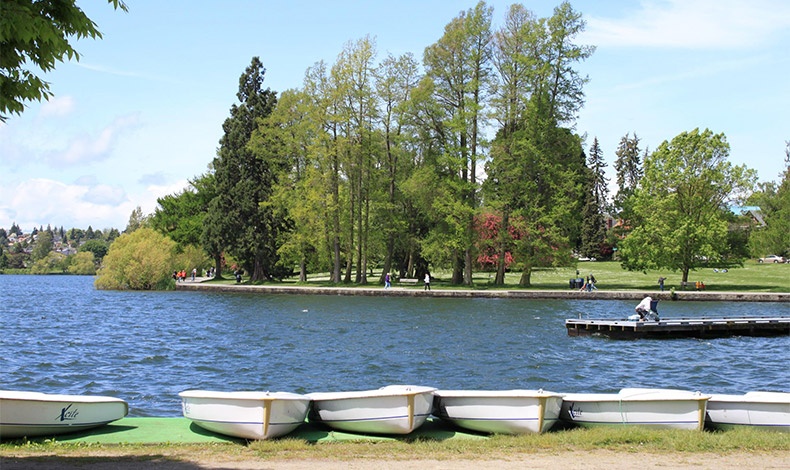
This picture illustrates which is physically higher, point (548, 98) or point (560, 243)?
point (548, 98)

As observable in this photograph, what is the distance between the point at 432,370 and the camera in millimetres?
23344

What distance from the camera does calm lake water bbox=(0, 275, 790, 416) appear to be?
69.4 ft

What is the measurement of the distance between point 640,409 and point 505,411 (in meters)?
2.32

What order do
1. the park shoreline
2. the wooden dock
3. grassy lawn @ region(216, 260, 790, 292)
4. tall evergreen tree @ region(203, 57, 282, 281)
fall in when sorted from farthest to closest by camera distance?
tall evergreen tree @ region(203, 57, 282, 281)
grassy lawn @ region(216, 260, 790, 292)
the park shoreline
the wooden dock

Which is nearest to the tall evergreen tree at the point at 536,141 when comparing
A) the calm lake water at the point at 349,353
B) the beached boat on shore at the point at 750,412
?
the calm lake water at the point at 349,353

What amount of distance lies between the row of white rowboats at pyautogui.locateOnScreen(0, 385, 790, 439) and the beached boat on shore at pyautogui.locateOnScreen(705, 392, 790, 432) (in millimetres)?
15

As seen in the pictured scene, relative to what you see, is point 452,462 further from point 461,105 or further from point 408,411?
point 461,105

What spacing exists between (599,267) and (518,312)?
5104 cm

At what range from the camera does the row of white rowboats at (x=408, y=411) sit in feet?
37.4

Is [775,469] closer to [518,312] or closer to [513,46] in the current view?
[518,312]

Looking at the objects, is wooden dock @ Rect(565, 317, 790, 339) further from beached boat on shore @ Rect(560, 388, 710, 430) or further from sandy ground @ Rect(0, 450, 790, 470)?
sandy ground @ Rect(0, 450, 790, 470)

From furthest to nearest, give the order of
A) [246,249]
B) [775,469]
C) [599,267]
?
[599,267] → [246,249] → [775,469]

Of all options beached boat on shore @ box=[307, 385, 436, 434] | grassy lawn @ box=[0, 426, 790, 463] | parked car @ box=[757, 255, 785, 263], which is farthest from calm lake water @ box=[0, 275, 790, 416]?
parked car @ box=[757, 255, 785, 263]

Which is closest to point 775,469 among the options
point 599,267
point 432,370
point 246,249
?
point 432,370
